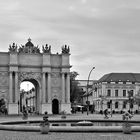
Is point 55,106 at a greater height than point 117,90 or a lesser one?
lesser

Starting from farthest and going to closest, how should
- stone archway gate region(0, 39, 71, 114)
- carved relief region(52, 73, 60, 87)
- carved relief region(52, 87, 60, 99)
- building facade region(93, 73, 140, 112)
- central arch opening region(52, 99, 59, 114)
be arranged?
building facade region(93, 73, 140, 112) → central arch opening region(52, 99, 59, 114) → carved relief region(52, 73, 60, 87) → carved relief region(52, 87, 60, 99) → stone archway gate region(0, 39, 71, 114)

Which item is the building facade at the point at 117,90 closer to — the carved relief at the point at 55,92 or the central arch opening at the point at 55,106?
the central arch opening at the point at 55,106

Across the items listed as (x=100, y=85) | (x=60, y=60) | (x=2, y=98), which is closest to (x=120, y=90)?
(x=100, y=85)

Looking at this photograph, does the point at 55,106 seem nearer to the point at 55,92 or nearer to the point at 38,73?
the point at 55,92

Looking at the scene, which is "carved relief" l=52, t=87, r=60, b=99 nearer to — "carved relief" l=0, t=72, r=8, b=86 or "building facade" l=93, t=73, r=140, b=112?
"carved relief" l=0, t=72, r=8, b=86

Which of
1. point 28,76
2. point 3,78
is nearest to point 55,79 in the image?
point 28,76

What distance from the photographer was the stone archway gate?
78.1 m

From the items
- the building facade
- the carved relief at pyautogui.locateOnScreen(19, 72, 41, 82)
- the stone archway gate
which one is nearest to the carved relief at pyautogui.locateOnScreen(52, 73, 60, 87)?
the stone archway gate

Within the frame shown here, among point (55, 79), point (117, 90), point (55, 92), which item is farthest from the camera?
point (117, 90)

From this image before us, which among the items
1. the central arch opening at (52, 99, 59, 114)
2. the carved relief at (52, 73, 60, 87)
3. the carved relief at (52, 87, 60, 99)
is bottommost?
the central arch opening at (52, 99, 59, 114)

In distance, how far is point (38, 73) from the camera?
79.9m

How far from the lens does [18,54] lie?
79.4 meters

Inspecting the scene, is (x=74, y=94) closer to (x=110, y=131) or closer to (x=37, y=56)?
(x=37, y=56)

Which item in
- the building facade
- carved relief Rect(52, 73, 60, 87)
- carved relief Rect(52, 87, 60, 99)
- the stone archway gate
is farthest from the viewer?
the building facade
